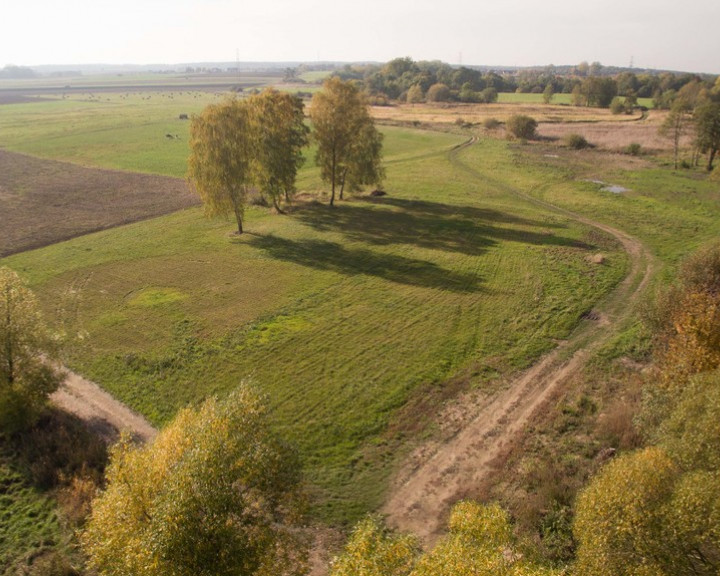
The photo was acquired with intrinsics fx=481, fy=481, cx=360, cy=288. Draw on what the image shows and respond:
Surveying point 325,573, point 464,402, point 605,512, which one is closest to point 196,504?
point 325,573

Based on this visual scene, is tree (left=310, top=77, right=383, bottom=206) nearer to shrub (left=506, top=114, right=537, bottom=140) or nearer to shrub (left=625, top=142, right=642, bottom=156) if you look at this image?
shrub (left=625, top=142, right=642, bottom=156)

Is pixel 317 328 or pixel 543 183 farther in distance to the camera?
pixel 543 183

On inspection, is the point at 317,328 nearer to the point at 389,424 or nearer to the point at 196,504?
the point at 389,424

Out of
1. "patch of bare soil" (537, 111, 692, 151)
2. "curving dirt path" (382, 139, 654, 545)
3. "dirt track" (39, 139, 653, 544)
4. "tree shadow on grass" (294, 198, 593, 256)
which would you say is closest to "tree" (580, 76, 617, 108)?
"patch of bare soil" (537, 111, 692, 151)

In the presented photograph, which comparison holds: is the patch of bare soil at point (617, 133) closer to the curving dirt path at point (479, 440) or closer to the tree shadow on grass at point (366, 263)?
the tree shadow on grass at point (366, 263)

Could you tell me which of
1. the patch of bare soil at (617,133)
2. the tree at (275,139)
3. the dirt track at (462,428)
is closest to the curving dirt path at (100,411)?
the dirt track at (462,428)

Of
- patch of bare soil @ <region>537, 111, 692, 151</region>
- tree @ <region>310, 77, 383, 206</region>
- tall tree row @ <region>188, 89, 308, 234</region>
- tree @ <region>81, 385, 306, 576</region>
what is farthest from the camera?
patch of bare soil @ <region>537, 111, 692, 151</region>
